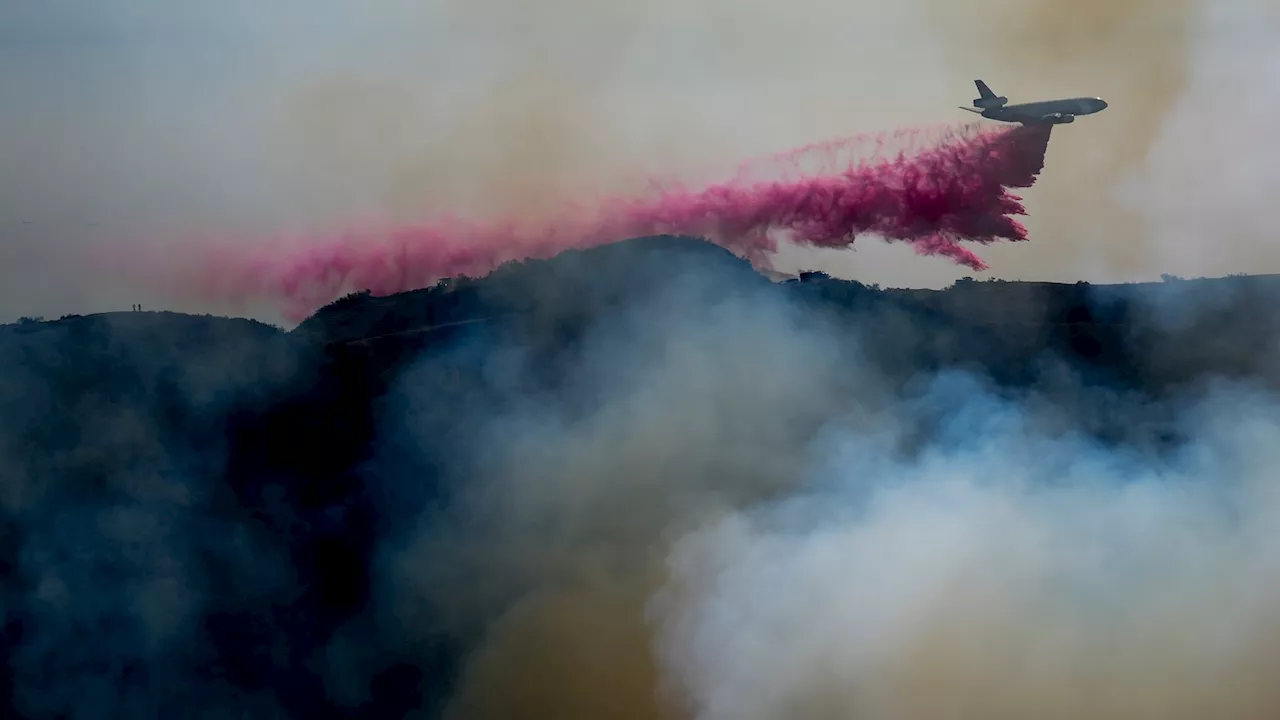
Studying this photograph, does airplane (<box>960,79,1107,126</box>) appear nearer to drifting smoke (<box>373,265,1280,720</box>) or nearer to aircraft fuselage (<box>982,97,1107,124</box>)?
aircraft fuselage (<box>982,97,1107,124</box>)

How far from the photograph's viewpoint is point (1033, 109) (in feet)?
78.1

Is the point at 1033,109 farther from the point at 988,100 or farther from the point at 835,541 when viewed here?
the point at 835,541

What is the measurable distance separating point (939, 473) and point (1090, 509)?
2.54 metres

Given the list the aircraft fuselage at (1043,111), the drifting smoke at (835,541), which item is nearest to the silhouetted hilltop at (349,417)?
A: the drifting smoke at (835,541)

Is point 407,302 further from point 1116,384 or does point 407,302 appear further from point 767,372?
point 1116,384

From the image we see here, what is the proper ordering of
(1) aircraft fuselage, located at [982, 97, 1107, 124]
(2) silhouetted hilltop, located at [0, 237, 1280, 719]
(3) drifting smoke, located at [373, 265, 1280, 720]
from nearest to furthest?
(3) drifting smoke, located at [373, 265, 1280, 720] < (2) silhouetted hilltop, located at [0, 237, 1280, 719] < (1) aircraft fuselage, located at [982, 97, 1107, 124]

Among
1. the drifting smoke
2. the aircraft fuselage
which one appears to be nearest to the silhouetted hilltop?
the drifting smoke

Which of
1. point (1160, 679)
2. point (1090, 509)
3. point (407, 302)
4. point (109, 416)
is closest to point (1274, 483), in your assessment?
point (1090, 509)

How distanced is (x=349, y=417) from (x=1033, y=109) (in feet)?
46.2

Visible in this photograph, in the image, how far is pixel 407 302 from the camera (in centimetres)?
2425

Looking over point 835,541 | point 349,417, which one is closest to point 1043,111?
point 835,541

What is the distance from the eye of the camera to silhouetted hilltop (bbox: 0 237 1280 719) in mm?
20375

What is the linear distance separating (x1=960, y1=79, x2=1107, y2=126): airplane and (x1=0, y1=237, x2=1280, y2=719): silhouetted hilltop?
12.4ft

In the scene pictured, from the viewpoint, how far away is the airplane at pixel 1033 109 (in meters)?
23.6
